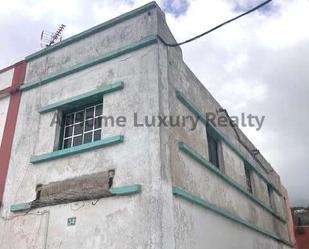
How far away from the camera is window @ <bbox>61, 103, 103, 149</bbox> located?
7784mm

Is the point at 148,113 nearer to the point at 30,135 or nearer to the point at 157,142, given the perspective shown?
the point at 157,142

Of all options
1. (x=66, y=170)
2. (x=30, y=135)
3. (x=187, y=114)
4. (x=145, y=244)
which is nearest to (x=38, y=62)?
(x=30, y=135)

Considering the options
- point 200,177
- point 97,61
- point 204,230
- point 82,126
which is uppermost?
point 97,61

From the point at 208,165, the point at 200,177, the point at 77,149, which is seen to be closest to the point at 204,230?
the point at 200,177

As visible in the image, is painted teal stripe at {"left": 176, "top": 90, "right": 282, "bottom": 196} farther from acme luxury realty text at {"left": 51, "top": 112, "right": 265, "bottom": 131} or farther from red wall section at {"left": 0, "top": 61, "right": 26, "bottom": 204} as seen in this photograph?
red wall section at {"left": 0, "top": 61, "right": 26, "bottom": 204}

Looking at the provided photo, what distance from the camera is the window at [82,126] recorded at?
7784mm

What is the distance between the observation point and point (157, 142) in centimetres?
654

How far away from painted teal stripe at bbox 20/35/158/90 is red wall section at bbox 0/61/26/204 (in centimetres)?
32

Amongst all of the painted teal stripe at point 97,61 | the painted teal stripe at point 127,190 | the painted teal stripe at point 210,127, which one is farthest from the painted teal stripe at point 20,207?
the painted teal stripe at point 210,127

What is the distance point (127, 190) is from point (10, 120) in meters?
4.40

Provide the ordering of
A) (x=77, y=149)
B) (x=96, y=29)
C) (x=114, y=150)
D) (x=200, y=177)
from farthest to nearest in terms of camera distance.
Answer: (x=96, y=29) < (x=200, y=177) < (x=77, y=149) < (x=114, y=150)

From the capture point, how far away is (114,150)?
6.93m

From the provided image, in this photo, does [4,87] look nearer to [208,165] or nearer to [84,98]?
[84,98]

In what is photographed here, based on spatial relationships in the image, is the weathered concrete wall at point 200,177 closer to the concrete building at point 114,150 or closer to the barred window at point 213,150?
the concrete building at point 114,150
